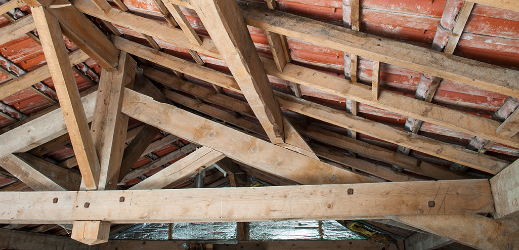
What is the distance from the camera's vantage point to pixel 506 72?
197 centimetres

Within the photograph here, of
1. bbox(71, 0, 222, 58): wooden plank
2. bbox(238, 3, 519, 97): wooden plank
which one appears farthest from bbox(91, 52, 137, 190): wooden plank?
bbox(238, 3, 519, 97): wooden plank

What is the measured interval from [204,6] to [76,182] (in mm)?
3178

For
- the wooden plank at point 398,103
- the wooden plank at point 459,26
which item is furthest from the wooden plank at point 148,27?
the wooden plank at point 459,26

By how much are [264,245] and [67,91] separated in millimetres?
5705

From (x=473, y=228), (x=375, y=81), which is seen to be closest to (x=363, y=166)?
(x=473, y=228)

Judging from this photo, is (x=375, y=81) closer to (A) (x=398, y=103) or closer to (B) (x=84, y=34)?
(A) (x=398, y=103)

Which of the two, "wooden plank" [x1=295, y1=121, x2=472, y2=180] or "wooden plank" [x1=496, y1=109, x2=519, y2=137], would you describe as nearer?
"wooden plank" [x1=496, y1=109, x2=519, y2=137]

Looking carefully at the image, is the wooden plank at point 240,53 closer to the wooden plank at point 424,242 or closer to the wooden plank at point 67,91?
the wooden plank at point 67,91

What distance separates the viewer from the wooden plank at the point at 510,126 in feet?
7.64

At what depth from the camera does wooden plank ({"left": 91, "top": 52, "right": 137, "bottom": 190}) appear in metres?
3.36

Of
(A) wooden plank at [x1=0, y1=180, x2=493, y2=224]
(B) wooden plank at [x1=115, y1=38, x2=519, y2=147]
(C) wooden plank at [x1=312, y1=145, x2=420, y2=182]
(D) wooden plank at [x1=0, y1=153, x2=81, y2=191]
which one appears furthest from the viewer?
(C) wooden plank at [x1=312, y1=145, x2=420, y2=182]

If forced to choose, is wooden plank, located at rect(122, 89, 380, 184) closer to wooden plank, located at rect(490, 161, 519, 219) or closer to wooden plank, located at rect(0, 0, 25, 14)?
wooden plank, located at rect(490, 161, 519, 219)

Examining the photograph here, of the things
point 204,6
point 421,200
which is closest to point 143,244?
point 421,200

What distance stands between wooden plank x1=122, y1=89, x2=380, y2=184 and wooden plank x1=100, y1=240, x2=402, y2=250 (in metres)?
4.86
